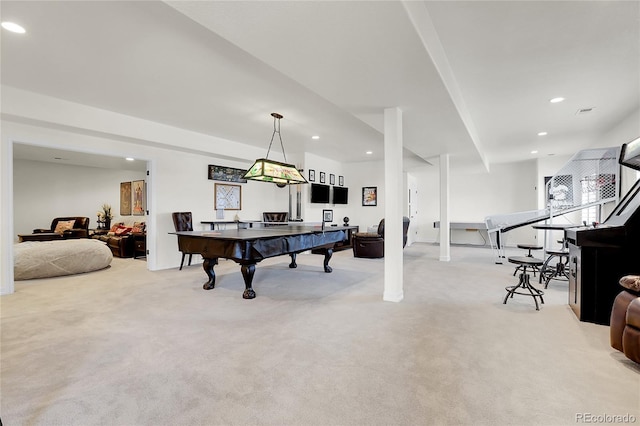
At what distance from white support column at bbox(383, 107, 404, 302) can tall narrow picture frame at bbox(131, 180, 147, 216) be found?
24.0 feet

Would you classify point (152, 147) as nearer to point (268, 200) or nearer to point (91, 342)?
point (268, 200)

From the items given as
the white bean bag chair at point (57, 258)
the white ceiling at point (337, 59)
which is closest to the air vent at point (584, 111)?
the white ceiling at point (337, 59)

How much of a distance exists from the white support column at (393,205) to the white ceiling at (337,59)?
0.84 ft

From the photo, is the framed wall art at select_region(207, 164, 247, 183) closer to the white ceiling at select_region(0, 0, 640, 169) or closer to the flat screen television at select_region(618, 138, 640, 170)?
the white ceiling at select_region(0, 0, 640, 169)

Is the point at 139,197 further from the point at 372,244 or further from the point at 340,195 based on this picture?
the point at 372,244

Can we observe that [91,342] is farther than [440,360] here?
Yes

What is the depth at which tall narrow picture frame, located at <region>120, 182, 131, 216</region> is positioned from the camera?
8688 millimetres

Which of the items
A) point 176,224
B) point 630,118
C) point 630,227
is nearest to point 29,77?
point 176,224

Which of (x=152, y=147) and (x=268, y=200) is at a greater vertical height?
(x=152, y=147)

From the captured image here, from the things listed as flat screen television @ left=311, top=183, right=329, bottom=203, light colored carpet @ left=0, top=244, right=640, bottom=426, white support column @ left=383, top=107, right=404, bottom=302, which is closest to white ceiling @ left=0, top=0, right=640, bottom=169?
white support column @ left=383, top=107, right=404, bottom=302

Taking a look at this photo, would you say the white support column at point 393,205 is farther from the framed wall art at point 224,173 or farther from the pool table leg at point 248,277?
the framed wall art at point 224,173

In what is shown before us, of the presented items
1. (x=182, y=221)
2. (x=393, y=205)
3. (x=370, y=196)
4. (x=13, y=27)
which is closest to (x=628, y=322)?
(x=393, y=205)

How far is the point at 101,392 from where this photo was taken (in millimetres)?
1741

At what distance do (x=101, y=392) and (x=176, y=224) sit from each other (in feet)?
13.6
